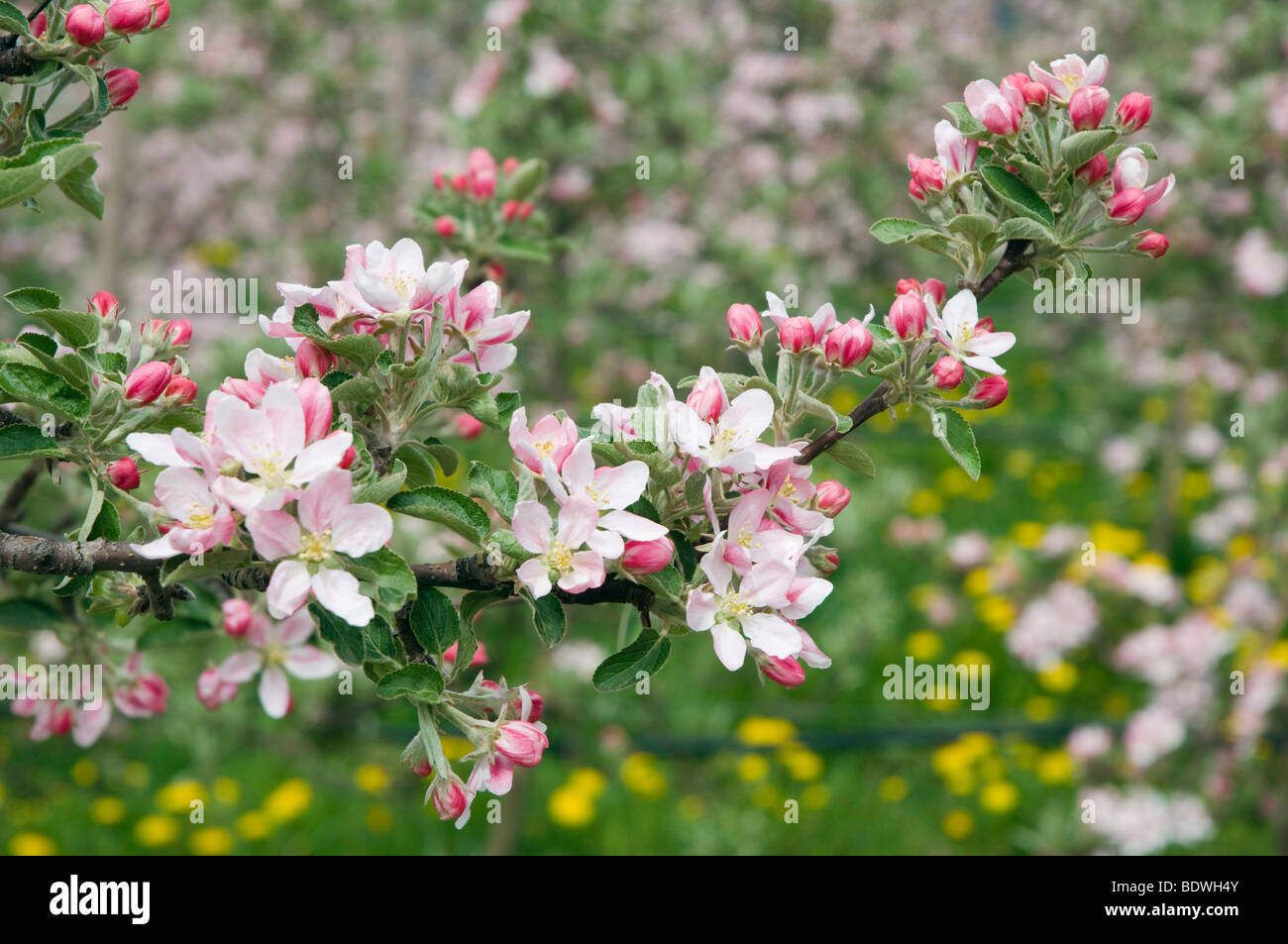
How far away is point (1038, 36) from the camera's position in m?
7.57

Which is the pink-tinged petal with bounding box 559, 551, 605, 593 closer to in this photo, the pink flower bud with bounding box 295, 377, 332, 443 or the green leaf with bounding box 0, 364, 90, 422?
the pink flower bud with bounding box 295, 377, 332, 443

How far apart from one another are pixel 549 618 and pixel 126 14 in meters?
0.82

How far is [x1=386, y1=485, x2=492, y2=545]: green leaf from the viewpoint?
1031 mm

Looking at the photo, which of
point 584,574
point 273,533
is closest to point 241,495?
point 273,533

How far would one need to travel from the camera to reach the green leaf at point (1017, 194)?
115cm

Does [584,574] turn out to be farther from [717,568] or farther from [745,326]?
[745,326]

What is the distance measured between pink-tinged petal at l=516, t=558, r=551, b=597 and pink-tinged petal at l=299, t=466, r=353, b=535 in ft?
0.54

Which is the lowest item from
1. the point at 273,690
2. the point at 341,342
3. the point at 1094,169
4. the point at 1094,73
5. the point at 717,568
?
the point at 273,690

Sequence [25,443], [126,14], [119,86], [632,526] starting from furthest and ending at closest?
[119,86] < [126,14] < [25,443] < [632,526]

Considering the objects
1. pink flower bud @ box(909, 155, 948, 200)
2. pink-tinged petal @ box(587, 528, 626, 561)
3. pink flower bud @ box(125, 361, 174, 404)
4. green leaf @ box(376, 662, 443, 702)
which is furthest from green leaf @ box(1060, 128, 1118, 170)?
pink flower bud @ box(125, 361, 174, 404)

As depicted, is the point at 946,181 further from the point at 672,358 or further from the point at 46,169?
the point at 672,358

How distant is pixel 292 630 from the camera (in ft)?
5.12

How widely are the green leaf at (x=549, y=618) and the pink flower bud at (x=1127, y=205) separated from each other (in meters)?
0.71

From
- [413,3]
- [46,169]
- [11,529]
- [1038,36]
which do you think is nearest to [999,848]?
[11,529]
